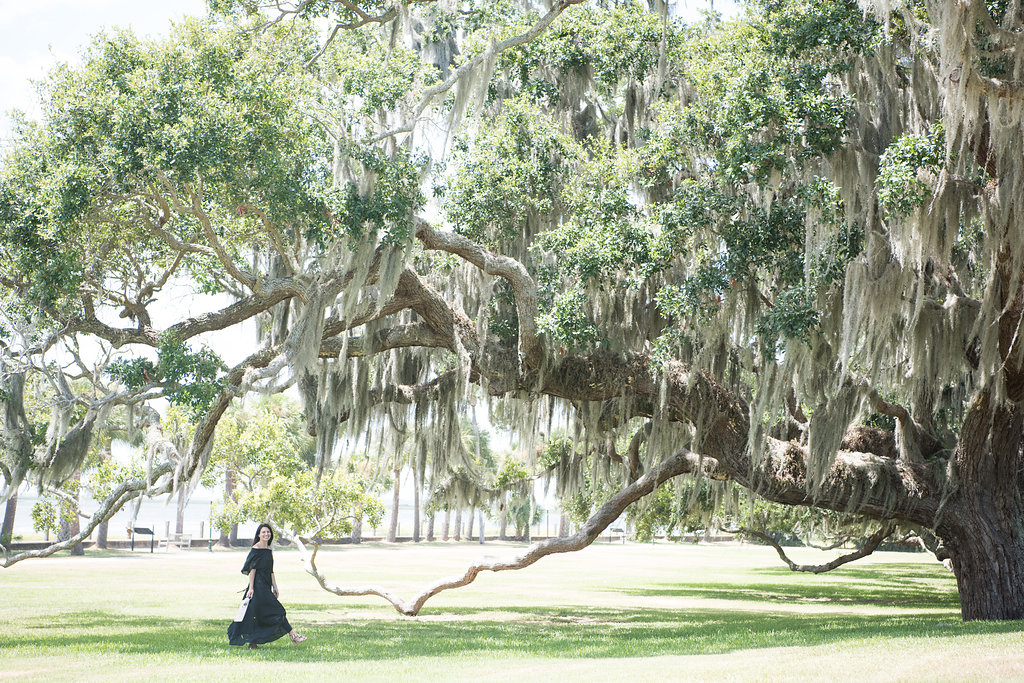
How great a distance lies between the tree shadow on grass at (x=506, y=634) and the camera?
30.1 feet

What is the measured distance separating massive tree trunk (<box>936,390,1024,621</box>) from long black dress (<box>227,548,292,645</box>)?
8.15m

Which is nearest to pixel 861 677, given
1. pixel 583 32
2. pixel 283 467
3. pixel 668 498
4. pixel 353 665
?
pixel 353 665

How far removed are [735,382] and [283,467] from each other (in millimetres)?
8774

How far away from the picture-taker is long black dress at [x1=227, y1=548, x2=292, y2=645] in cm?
927

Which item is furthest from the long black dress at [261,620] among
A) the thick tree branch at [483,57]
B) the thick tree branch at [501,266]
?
the thick tree branch at [483,57]

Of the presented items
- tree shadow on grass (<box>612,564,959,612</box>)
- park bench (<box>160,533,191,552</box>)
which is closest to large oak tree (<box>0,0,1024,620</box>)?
tree shadow on grass (<box>612,564,959,612</box>)

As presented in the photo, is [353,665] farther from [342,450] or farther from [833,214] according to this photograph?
[833,214]

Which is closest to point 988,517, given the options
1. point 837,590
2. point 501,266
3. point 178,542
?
point 501,266

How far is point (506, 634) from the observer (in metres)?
11.2

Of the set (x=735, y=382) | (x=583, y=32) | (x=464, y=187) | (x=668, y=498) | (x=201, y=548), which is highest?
(x=583, y=32)

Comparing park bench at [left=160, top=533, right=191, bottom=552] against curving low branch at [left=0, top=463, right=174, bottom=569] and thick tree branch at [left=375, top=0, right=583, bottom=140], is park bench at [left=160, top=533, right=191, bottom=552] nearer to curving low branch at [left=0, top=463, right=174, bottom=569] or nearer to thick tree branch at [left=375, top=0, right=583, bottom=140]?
curving low branch at [left=0, top=463, right=174, bottom=569]

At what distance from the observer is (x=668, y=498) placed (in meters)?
22.9

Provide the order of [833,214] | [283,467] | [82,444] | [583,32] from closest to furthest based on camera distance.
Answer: [833,214], [82,444], [583,32], [283,467]

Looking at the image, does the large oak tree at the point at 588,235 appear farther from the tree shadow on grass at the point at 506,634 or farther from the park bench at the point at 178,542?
A: the park bench at the point at 178,542
